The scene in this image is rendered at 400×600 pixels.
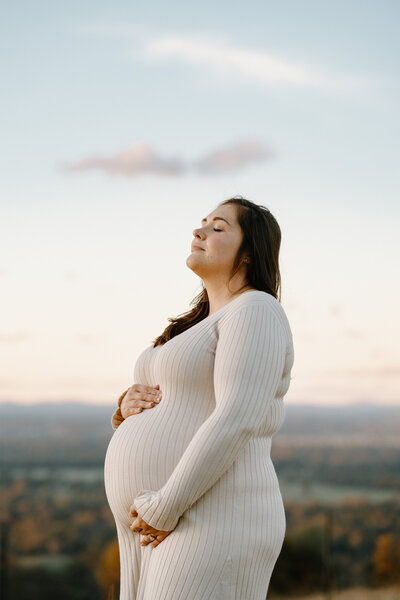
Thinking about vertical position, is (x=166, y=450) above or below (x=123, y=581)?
above

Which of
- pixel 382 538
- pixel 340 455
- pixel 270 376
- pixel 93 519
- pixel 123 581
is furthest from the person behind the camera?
pixel 93 519

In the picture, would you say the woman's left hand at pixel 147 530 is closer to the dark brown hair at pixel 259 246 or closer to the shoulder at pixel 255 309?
the shoulder at pixel 255 309

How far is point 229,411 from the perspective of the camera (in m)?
2.02

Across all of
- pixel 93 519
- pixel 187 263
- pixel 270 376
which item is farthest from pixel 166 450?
pixel 93 519

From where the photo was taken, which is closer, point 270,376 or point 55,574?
point 270,376

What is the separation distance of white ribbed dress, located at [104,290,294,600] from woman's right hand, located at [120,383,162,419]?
0.10 ft

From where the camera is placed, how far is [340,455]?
20.2 meters

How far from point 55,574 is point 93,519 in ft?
6.12

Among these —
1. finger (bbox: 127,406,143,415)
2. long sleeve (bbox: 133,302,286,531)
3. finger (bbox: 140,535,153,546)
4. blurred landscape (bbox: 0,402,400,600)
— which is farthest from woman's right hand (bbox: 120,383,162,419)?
blurred landscape (bbox: 0,402,400,600)

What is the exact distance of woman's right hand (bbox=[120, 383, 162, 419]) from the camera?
2.31m

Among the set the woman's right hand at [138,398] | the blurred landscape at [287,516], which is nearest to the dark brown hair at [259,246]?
the woman's right hand at [138,398]

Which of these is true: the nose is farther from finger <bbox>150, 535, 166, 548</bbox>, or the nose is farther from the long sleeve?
finger <bbox>150, 535, 166, 548</bbox>

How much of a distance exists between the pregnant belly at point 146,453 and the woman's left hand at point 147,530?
0.08m

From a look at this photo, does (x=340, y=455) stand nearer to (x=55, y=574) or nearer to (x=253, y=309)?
(x=55, y=574)
